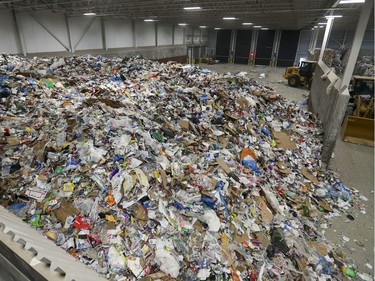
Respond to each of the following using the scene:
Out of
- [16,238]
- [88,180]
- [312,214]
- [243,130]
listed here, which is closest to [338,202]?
[312,214]

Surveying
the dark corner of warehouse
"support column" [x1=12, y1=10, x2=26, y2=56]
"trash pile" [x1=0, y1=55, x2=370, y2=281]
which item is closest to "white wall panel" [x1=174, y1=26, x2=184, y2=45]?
"support column" [x1=12, y1=10, x2=26, y2=56]

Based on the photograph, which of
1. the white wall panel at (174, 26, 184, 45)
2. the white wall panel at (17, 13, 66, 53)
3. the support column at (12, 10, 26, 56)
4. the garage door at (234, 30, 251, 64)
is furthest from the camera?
the garage door at (234, 30, 251, 64)

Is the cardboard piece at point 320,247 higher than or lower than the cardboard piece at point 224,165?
lower

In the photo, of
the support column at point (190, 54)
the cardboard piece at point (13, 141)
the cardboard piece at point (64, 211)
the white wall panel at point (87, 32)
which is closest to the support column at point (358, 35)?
the cardboard piece at point (64, 211)

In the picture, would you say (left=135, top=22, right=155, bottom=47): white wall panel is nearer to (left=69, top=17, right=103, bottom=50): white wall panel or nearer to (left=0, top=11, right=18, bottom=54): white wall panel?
(left=69, top=17, right=103, bottom=50): white wall panel

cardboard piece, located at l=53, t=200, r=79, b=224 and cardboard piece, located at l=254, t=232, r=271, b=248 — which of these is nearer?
cardboard piece, located at l=53, t=200, r=79, b=224

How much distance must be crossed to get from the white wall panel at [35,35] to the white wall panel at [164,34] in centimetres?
1050

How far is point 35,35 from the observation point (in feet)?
40.1

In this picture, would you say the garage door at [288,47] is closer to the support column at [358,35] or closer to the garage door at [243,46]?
the garage door at [243,46]

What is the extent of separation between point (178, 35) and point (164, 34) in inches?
118

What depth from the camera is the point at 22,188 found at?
3.25m

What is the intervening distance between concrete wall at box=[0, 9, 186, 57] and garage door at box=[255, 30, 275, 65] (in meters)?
12.0

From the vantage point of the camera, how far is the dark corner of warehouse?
2781 mm

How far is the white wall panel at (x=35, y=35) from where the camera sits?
37.9ft
